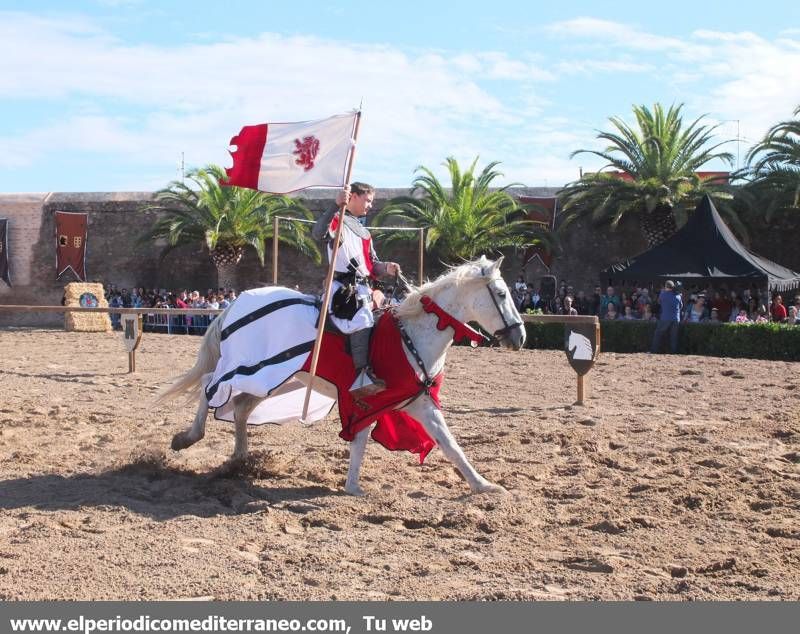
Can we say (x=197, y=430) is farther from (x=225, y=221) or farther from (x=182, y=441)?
(x=225, y=221)

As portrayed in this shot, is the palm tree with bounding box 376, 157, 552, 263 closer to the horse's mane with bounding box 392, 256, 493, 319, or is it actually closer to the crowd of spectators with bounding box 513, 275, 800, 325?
the crowd of spectators with bounding box 513, 275, 800, 325

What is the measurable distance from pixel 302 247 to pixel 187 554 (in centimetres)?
2540

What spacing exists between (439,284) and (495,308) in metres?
0.45

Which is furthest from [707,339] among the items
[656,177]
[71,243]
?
[71,243]

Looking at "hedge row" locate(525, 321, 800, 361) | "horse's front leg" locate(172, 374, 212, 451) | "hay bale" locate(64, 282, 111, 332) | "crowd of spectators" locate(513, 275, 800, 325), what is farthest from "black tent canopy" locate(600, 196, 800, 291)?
"horse's front leg" locate(172, 374, 212, 451)

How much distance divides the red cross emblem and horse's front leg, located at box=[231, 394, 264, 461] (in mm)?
1832

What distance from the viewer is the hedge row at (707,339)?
16.9m

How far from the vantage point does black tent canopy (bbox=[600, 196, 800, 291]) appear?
1970 cm

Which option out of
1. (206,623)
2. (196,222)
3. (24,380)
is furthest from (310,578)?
(196,222)

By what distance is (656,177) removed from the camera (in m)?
27.1

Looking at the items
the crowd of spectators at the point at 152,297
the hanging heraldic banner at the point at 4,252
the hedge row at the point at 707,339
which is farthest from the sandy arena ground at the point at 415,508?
the hanging heraldic banner at the point at 4,252

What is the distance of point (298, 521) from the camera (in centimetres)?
576

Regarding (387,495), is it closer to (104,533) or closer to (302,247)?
(104,533)

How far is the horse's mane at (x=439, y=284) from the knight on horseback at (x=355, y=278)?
204 mm
